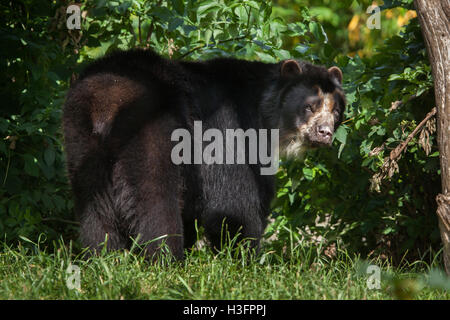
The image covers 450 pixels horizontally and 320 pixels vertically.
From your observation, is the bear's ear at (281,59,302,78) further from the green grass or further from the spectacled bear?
the green grass

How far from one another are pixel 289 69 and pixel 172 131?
1.62 metres

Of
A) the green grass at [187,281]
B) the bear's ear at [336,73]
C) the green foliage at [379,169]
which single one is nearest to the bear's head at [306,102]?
the bear's ear at [336,73]

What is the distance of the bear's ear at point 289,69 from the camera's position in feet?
19.0

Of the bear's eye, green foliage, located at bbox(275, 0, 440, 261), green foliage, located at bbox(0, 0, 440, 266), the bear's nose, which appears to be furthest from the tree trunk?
the bear's eye

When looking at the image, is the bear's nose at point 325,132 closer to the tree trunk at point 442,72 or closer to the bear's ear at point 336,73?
the bear's ear at point 336,73

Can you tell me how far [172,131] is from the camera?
469 cm

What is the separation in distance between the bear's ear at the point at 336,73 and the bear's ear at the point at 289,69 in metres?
0.28

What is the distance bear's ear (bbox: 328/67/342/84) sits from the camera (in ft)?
19.0

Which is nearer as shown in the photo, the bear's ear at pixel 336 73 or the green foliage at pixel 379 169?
the green foliage at pixel 379 169

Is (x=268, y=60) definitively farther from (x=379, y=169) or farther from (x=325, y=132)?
(x=379, y=169)

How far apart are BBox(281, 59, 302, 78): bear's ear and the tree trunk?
4.90ft

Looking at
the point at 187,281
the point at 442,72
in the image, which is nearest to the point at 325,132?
the point at 442,72

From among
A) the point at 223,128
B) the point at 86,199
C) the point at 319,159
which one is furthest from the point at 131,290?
the point at 319,159

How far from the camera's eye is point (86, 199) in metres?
4.66
